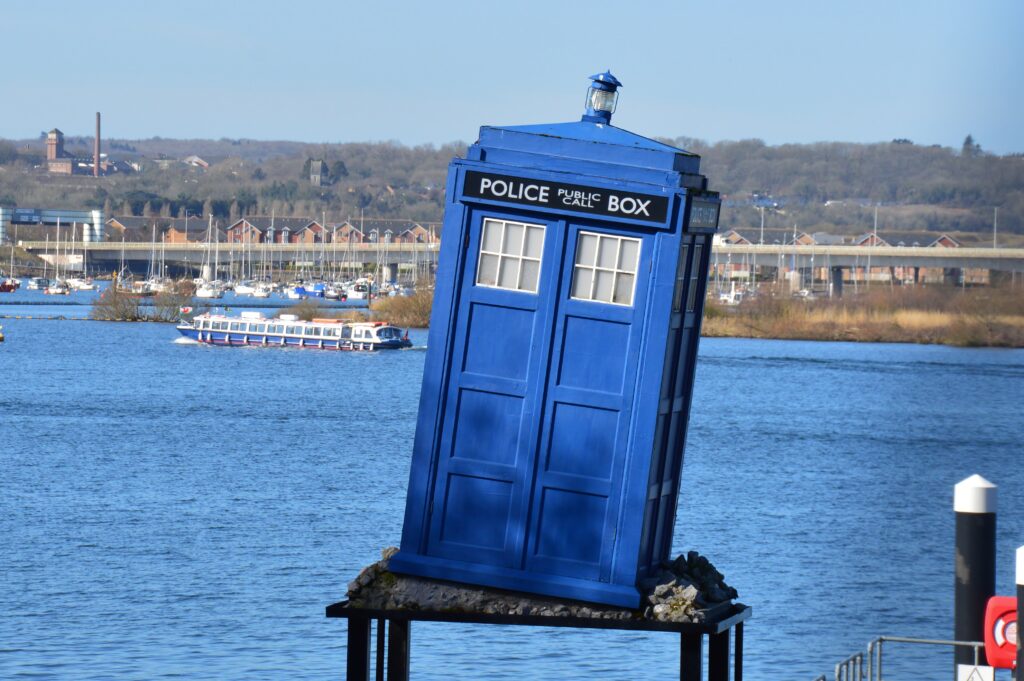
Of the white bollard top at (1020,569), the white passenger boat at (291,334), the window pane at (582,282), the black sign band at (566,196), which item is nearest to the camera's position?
the white bollard top at (1020,569)

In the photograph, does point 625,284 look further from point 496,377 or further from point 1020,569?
point 1020,569

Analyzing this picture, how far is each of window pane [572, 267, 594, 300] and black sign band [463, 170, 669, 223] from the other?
13.8 inches

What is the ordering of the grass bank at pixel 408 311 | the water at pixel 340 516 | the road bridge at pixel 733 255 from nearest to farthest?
the water at pixel 340 516, the road bridge at pixel 733 255, the grass bank at pixel 408 311

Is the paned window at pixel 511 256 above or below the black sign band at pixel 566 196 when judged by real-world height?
below

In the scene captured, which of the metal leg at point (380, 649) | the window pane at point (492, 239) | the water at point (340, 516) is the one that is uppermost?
the window pane at point (492, 239)

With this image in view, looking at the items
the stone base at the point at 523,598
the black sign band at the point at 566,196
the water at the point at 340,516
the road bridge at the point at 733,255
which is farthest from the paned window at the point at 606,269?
the road bridge at the point at 733,255

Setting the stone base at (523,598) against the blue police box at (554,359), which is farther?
the stone base at (523,598)

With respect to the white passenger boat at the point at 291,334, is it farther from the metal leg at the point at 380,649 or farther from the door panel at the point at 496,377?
the door panel at the point at 496,377

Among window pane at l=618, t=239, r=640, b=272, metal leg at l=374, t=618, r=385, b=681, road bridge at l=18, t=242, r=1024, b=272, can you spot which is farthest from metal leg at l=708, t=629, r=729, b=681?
road bridge at l=18, t=242, r=1024, b=272

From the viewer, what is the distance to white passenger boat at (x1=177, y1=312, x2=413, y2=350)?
108 m

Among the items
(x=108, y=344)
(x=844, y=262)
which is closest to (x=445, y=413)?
(x=108, y=344)

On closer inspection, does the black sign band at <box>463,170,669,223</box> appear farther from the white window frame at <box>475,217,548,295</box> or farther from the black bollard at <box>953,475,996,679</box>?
the black bollard at <box>953,475,996,679</box>

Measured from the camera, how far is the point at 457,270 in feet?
32.6

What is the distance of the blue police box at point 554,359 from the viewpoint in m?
9.69
